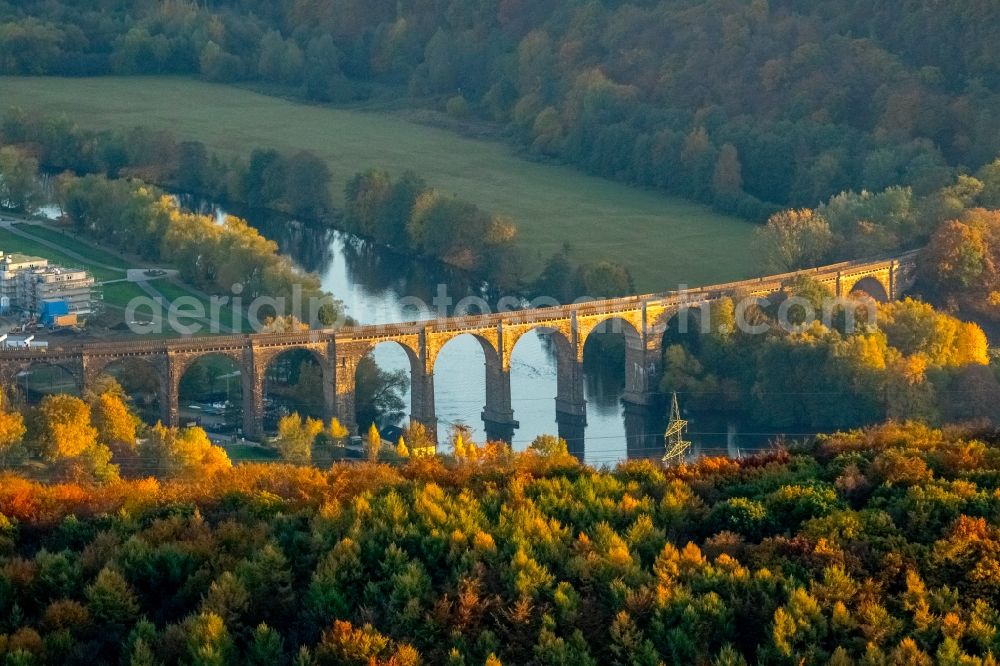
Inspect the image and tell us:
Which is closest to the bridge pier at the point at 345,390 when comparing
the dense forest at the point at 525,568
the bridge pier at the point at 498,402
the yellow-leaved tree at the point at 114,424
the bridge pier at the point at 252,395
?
the bridge pier at the point at 252,395

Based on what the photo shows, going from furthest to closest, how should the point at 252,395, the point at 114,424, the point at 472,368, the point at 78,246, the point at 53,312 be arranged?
the point at 78,246
the point at 53,312
the point at 472,368
the point at 252,395
the point at 114,424

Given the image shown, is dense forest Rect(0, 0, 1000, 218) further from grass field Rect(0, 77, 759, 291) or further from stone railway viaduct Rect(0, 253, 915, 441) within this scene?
stone railway viaduct Rect(0, 253, 915, 441)

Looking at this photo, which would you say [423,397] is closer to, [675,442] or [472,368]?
[472,368]

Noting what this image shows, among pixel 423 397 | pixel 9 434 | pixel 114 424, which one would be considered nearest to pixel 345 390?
pixel 423 397

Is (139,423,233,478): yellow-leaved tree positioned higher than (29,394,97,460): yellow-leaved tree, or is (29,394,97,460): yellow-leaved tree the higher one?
(29,394,97,460): yellow-leaved tree

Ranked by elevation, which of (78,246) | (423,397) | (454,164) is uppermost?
(454,164)

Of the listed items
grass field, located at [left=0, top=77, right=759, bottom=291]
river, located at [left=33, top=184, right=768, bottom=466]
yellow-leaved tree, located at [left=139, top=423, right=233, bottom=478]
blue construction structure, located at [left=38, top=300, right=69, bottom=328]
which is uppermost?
grass field, located at [left=0, top=77, right=759, bottom=291]

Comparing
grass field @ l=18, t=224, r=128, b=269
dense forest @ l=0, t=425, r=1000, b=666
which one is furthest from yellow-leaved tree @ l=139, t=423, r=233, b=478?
grass field @ l=18, t=224, r=128, b=269

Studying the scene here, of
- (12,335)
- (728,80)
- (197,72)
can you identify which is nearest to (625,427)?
(12,335)
